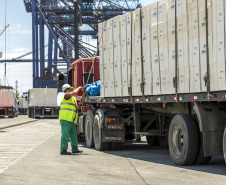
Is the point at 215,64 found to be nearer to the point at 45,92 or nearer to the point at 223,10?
the point at 223,10

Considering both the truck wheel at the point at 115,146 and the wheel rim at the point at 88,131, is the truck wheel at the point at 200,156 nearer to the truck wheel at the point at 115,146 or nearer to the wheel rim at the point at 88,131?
the truck wheel at the point at 115,146

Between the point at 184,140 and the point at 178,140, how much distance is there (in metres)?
0.57

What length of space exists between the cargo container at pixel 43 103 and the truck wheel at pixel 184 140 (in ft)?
132

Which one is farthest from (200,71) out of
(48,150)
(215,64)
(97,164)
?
(48,150)

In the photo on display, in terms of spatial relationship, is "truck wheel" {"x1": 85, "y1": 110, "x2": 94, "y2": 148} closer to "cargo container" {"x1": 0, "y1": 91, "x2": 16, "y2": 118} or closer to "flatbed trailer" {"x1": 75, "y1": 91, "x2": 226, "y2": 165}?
"flatbed trailer" {"x1": 75, "y1": 91, "x2": 226, "y2": 165}

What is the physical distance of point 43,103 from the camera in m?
51.0

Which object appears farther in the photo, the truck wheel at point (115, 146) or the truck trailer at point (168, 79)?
the truck wheel at point (115, 146)

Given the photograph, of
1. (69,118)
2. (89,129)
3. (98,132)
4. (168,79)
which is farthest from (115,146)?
(168,79)

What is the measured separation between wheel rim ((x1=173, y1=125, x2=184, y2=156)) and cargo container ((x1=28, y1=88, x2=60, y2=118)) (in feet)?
132

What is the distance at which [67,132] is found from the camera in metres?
12.8

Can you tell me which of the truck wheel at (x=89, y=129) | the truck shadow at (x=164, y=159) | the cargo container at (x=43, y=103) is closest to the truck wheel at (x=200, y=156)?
the truck shadow at (x=164, y=159)

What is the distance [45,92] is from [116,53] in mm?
39332

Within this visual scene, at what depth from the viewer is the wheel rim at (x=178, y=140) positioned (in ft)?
33.5

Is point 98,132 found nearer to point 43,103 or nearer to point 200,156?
point 200,156
